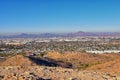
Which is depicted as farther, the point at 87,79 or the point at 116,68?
the point at 116,68

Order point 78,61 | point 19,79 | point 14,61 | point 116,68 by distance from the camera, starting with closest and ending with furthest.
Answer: point 19,79 < point 116,68 < point 14,61 < point 78,61

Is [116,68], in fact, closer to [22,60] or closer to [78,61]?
[22,60]

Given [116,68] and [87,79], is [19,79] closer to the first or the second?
[87,79]

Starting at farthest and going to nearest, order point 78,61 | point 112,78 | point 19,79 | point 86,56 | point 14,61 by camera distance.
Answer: point 86,56 < point 78,61 < point 14,61 < point 112,78 < point 19,79

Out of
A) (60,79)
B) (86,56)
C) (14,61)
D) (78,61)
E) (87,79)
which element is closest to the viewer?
(60,79)

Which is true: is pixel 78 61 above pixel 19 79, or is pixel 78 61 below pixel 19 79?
below

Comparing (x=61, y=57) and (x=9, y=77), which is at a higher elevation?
(x=9, y=77)

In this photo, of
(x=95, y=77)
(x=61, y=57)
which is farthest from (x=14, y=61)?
(x=95, y=77)

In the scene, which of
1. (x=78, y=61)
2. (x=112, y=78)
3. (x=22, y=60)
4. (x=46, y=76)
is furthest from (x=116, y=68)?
(x=78, y=61)

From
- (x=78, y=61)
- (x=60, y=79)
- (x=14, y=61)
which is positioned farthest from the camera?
(x=78, y=61)
